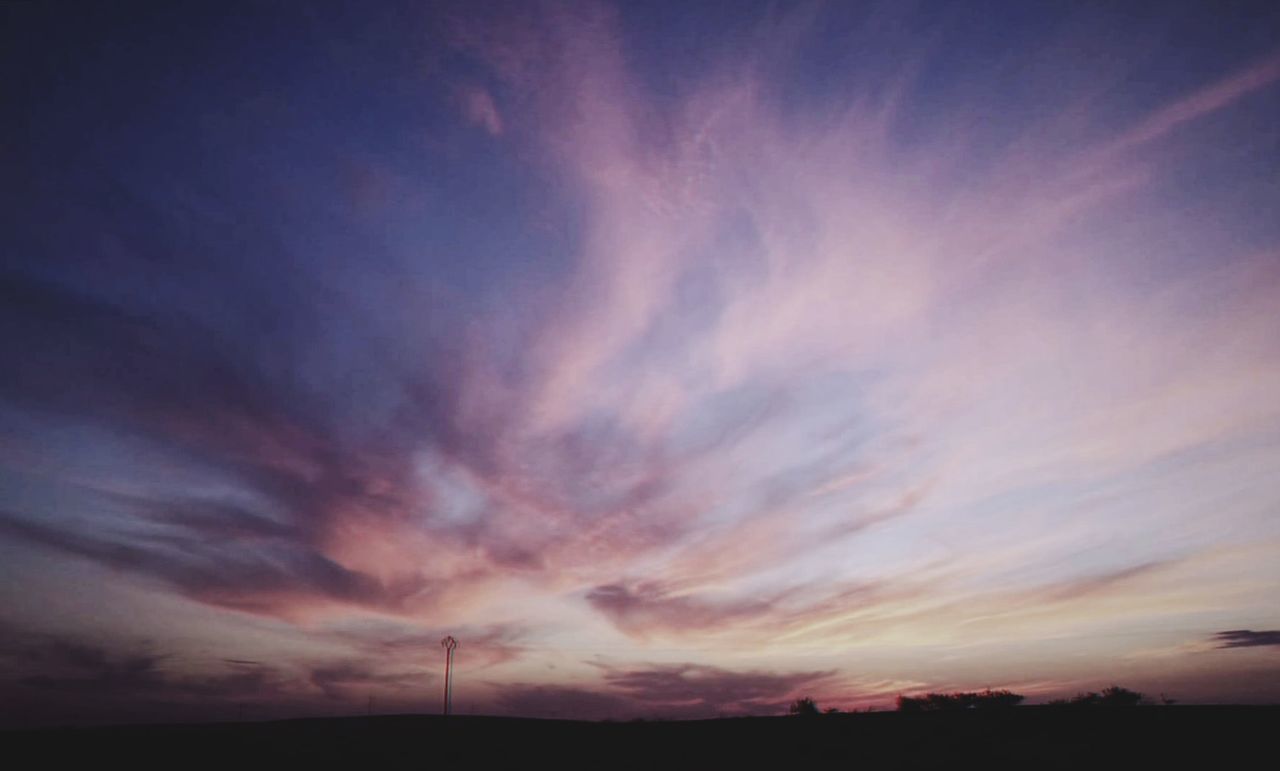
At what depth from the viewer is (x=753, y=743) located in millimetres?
29109

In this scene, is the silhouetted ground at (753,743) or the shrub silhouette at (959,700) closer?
the silhouetted ground at (753,743)

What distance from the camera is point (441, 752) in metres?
29.9

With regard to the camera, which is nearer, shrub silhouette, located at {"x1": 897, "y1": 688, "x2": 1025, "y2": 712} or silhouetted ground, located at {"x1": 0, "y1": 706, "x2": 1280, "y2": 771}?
silhouetted ground, located at {"x1": 0, "y1": 706, "x2": 1280, "y2": 771}

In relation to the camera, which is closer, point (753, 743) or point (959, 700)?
point (753, 743)

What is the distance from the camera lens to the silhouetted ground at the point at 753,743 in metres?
23.8

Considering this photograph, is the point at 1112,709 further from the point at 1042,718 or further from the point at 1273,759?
the point at 1273,759

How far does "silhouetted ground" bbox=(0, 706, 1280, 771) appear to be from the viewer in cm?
2384

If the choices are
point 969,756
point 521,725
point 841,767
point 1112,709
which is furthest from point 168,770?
point 1112,709

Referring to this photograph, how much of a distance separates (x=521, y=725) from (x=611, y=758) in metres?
13.9

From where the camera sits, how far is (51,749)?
3017 cm

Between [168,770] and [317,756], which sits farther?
[317,756]

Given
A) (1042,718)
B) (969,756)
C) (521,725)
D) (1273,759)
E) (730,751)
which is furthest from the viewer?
(521,725)

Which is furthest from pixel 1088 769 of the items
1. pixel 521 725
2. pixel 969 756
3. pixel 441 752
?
pixel 521 725

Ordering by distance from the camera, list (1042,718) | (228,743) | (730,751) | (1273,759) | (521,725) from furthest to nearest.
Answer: (521,725) < (228,743) < (1042,718) < (730,751) < (1273,759)
